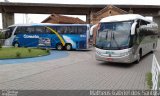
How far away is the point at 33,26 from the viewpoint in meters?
24.1

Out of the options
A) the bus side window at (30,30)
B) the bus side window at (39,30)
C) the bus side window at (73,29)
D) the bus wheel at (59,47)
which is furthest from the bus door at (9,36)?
the bus side window at (73,29)

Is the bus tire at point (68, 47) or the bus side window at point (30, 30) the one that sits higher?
the bus side window at point (30, 30)

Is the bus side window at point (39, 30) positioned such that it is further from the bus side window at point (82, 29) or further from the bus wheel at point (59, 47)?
the bus side window at point (82, 29)

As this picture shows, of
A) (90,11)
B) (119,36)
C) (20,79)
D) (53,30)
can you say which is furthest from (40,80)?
(90,11)

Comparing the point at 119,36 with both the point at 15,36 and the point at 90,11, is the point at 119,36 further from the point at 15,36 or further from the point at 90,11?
the point at 90,11

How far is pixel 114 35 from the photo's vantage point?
38.7 ft

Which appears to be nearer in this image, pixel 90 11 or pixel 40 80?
pixel 40 80

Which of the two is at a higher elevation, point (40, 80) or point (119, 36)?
point (119, 36)

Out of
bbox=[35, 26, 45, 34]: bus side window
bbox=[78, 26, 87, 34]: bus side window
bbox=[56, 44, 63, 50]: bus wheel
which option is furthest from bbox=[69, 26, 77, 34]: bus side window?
bbox=[35, 26, 45, 34]: bus side window

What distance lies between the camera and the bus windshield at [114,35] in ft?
37.8

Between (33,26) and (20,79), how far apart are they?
16619 mm

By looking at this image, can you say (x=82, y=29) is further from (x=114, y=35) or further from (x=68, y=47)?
(x=114, y=35)

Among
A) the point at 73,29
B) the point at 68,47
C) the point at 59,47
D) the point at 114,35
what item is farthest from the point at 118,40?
the point at 59,47

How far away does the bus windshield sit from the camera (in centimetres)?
1151
